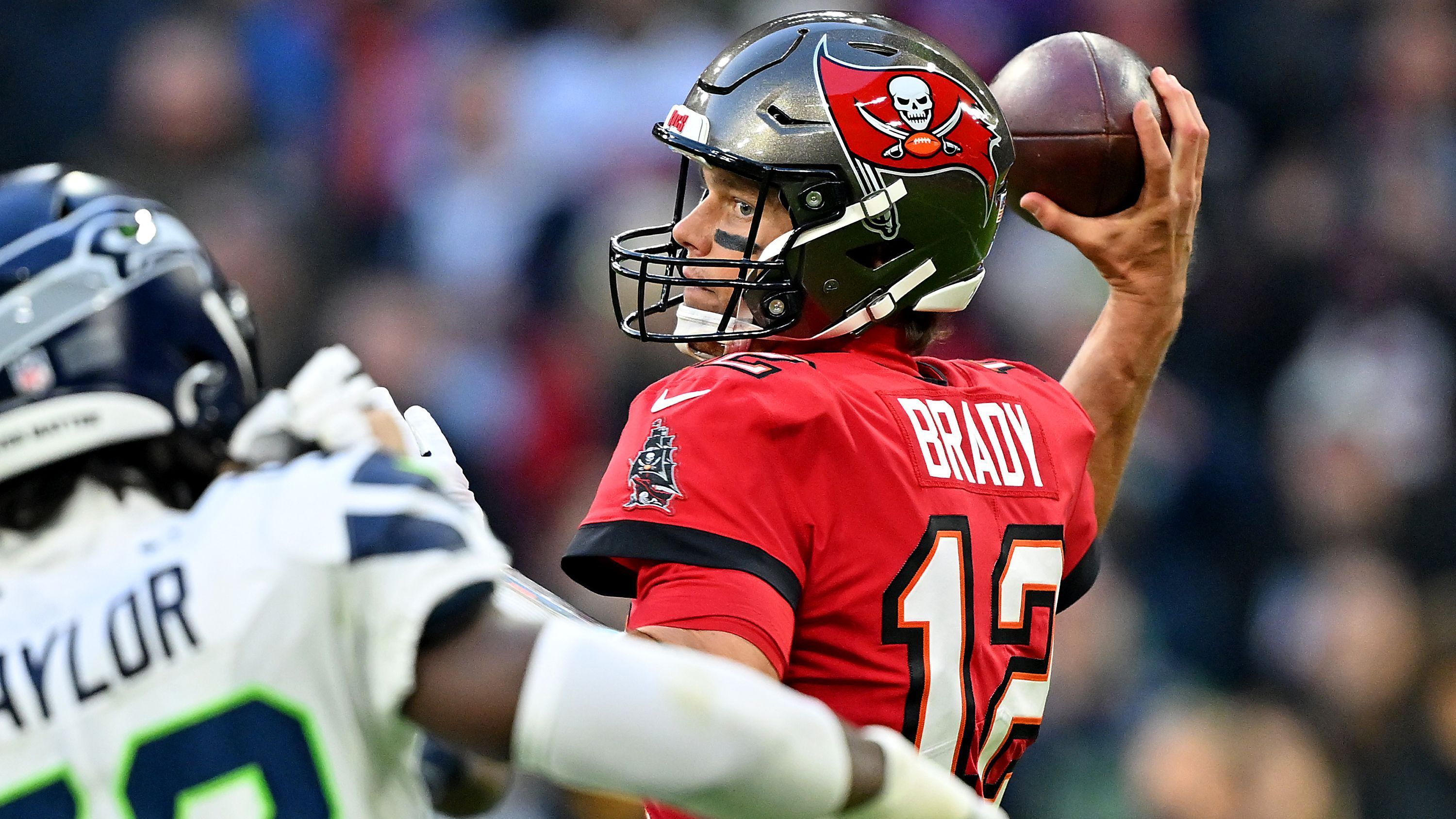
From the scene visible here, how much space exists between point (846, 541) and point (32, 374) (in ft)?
4.00

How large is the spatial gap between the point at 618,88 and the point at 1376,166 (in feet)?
11.6

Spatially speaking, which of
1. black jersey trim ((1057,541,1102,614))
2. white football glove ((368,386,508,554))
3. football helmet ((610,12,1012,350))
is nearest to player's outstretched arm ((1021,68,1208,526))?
black jersey trim ((1057,541,1102,614))

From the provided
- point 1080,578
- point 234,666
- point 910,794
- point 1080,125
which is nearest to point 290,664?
point 234,666

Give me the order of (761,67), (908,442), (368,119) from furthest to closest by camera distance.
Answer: (368,119) → (761,67) → (908,442)

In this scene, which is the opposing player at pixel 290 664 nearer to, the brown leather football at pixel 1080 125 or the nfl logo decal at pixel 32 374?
the nfl logo decal at pixel 32 374

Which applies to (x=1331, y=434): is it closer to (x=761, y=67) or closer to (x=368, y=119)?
(x=368, y=119)

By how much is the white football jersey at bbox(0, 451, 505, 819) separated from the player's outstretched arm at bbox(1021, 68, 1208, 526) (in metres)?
1.87

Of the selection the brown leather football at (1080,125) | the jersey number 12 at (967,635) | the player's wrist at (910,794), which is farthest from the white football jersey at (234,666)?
the brown leather football at (1080,125)

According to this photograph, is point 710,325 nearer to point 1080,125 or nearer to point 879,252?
point 879,252

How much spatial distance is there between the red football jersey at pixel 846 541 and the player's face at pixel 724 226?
0.78 feet

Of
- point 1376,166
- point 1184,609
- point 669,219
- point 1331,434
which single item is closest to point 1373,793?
point 1184,609

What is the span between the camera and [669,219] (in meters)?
7.03

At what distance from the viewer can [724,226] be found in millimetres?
2951

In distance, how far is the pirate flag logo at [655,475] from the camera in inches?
99.3
